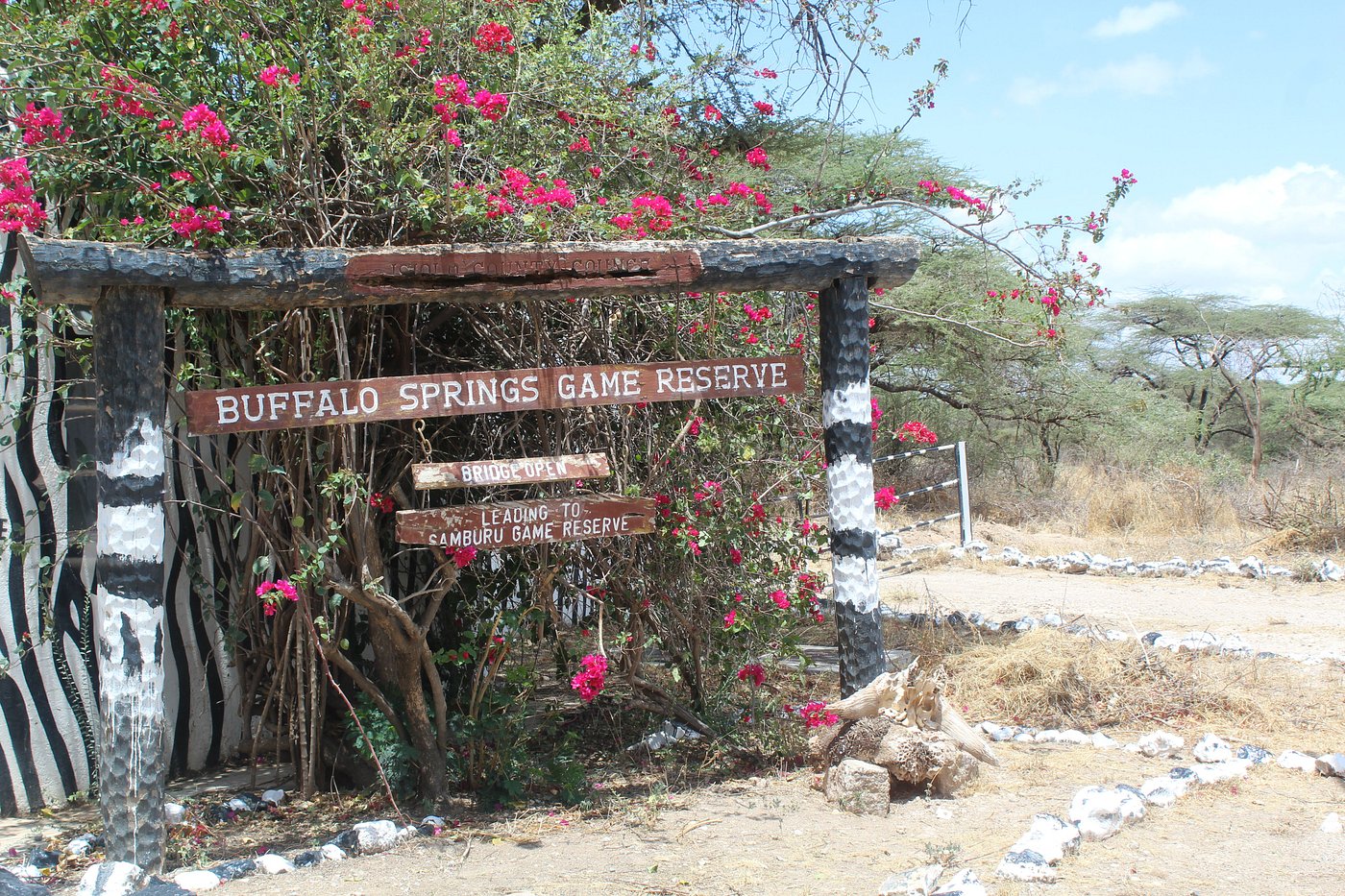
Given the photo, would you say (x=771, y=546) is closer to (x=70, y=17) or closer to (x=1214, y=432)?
(x=70, y=17)

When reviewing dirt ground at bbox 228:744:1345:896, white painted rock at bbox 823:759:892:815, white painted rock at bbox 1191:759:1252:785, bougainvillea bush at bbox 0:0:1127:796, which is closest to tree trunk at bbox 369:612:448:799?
bougainvillea bush at bbox 0:0:1127:796

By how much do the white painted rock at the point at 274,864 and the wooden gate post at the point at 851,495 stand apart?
2450 mm

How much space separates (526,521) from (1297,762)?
359cm

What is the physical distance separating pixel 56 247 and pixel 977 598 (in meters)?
7.95

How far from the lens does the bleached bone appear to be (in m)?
4.76

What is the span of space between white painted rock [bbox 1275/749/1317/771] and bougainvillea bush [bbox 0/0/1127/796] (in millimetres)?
2224

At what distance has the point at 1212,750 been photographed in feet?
16.7

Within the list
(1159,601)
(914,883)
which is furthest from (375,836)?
(1159,601)

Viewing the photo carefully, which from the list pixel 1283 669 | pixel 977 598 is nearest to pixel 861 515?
pixel 1283 669

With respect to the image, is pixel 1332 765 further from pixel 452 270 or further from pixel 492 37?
pixel 492 37

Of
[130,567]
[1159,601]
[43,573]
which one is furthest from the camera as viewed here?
[1159,601]

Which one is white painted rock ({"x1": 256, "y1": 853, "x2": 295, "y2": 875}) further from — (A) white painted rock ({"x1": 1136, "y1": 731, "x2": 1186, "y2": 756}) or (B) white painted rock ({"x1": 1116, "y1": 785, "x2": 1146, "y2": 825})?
(A) white painted rock ({"x1": 1136, "y1": 731, "x2": 1186, "y2": 756})

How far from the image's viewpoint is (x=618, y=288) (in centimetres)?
452

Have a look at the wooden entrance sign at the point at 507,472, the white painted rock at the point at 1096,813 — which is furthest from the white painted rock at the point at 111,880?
the white painted rock at the point at 1096,813
